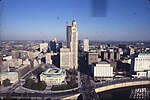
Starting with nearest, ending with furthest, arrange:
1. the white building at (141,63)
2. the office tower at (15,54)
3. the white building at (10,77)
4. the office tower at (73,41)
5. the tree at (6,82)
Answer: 1. the tree at (6,82)
2. the white building at (10,77)
3. the white building at (141,63)
4. the office tower at (73,41)
5. the office tower at (15,54)

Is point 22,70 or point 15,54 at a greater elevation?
point 15,54

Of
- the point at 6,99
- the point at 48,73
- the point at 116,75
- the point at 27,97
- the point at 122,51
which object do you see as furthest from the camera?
the point at 122,51

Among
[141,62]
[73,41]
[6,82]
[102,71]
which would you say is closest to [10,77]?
[6,82]

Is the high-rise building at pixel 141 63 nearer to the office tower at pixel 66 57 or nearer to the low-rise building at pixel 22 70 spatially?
the office tower at pixel 66 57

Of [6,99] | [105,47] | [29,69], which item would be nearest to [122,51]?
[105,47]

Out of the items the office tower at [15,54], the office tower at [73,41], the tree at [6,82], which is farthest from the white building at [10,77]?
the office tower at [15,54]

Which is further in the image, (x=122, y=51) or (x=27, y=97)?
(x=122, y=51)

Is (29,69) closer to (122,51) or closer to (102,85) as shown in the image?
(102,85)


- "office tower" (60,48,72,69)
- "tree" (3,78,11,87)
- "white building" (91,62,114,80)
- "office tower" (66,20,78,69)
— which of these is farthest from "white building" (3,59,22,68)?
"white building" (91,62,114,80)

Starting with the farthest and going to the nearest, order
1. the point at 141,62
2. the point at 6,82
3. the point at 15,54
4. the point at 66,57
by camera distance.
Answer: the point at 15,54 → the point at 66,57 → the point at 141,62 → the point at 6,82

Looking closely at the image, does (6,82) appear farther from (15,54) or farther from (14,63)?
(15,54)

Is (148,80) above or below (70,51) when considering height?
below
